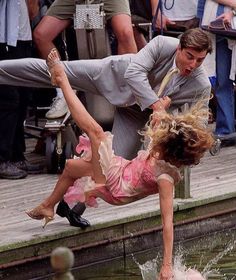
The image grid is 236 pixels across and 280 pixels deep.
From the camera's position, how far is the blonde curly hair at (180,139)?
493cm

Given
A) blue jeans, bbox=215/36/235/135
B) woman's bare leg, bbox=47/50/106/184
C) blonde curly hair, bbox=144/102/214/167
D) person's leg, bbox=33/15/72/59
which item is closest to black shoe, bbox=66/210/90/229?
woman's bare leg, bbox=47/50/106/184

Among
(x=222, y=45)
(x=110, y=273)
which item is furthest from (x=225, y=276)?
(x=222, y=45)

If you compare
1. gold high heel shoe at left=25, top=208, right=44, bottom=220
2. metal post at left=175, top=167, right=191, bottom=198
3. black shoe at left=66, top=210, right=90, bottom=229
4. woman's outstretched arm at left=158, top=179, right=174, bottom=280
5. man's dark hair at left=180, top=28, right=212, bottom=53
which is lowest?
metal post at left=175, top=167, right=191, bottom=198

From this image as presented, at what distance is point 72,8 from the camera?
8.09 meters

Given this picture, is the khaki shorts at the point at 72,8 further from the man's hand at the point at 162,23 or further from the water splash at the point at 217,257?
the water splash at the point at 217,257

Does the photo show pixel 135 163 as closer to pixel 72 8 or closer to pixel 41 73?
pixel 41 73

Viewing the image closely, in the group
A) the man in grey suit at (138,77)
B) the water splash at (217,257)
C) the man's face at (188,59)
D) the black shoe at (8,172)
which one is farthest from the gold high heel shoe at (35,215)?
the black shoe at (8,172)

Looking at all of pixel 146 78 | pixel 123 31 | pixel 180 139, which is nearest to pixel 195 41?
pixel 146 78

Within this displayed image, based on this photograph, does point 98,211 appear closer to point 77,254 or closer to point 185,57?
point 77,254

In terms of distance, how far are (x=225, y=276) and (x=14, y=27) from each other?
2.85 meters

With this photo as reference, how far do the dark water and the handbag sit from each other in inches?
93.0

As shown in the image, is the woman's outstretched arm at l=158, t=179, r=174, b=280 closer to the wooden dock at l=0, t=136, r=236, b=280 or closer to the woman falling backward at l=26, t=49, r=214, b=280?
the woman falling backward at l=26, t=49, r=214, b=280

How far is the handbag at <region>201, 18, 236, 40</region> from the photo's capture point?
9125 mm

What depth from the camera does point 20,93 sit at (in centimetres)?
834
